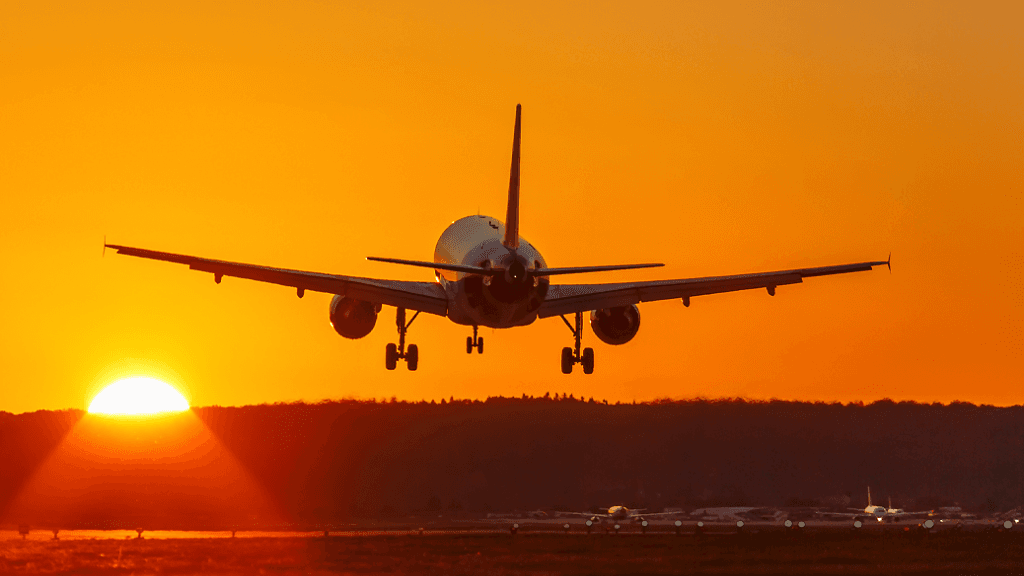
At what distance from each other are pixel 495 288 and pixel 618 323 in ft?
39.3

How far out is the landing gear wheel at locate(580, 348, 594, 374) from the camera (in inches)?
3095

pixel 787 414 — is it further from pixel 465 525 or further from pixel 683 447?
pixel 465 525

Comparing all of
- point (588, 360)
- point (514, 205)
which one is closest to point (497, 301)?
point (514, 205)

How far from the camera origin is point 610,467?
630ft

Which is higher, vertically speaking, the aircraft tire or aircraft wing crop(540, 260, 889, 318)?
aircraft wing crop(540, 260, 889, 318)

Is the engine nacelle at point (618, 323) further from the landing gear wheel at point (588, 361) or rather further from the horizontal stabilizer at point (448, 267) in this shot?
the horizontal stabilizer at point (448, 267)

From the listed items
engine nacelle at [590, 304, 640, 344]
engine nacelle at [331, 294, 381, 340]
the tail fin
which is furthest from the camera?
engine nacelle at [590, 304, 640, 344]

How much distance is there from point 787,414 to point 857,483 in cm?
1349

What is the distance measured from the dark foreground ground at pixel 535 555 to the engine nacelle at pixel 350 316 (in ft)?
48.3

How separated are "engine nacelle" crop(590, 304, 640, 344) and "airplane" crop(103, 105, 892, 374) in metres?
0.06

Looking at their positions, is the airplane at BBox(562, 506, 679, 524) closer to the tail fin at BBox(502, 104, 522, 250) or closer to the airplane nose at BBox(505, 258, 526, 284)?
the tail fin at BBox(502, 104, 522, 250)

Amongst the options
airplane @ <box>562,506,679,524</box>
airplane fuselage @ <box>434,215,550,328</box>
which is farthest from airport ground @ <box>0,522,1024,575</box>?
airplane @ <box>562,506,679,524</box>

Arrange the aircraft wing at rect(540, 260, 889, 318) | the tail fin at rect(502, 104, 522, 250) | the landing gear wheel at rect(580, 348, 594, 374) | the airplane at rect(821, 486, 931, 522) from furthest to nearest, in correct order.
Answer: the airplane at rect(821, 486, 931, 522) → the landing gear wheel at rect(580, 348, 594, 374) → the aircraft wing at rect(540, 260, 889, 318) → the tail fin at rect(502, 104, 522, 250)

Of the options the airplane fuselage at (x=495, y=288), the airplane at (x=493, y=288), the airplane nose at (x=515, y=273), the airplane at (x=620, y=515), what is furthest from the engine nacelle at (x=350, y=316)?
the airplane at (x=620, y=515)
